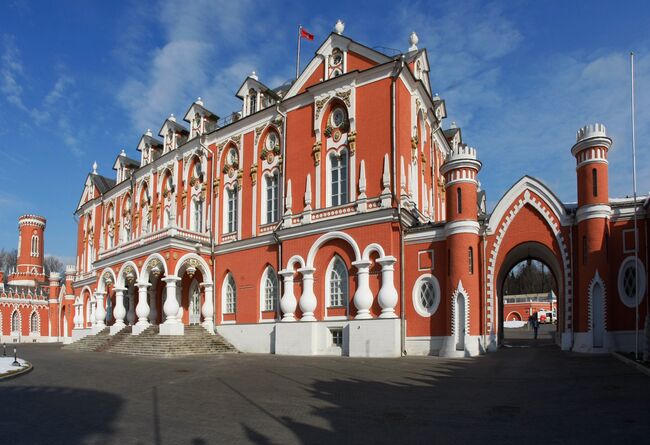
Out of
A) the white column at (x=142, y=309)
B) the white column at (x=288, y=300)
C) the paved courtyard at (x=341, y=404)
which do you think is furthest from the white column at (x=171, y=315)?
the paved courtyard at (x=341, y=404)

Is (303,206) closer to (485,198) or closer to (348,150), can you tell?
(348,150)

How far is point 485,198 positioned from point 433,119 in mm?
16375

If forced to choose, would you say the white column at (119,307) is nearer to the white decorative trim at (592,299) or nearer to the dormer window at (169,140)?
the dormer window at (169,140)

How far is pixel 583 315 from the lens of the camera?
21.4 meters

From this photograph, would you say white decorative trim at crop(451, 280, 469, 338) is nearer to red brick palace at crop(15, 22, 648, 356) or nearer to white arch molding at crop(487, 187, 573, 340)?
red brick palace at crop(15, 22, 648, 356)

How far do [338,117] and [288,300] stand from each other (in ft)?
30.9

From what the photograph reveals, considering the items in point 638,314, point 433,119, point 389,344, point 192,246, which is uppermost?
point 433,119

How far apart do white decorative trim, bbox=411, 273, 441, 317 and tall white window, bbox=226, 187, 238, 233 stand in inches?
503

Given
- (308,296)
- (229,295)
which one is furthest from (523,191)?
(229,295)

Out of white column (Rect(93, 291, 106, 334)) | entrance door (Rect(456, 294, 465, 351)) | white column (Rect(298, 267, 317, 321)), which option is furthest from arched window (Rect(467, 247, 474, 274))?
white column (Rect(93, 291, 106, 334))

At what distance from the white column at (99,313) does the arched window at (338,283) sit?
1922cm

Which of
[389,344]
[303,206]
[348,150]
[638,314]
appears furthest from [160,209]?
[638,314]

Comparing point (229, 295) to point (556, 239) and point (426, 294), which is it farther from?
point (556, 239)

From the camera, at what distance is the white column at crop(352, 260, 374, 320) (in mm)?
23922
